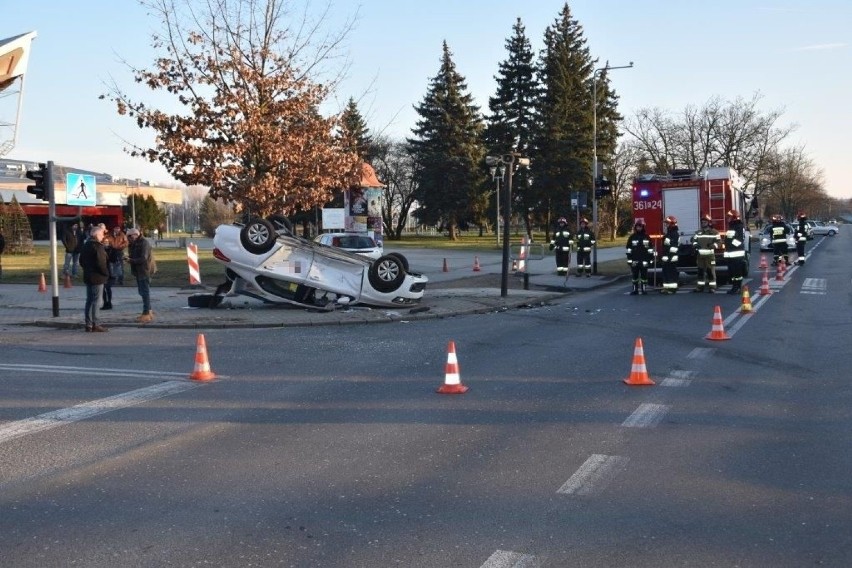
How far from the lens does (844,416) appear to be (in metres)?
8.25

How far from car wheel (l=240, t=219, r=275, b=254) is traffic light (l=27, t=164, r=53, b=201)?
394 cm

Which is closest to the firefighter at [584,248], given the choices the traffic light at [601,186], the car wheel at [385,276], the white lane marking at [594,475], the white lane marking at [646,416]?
the traffic light at [601,186]

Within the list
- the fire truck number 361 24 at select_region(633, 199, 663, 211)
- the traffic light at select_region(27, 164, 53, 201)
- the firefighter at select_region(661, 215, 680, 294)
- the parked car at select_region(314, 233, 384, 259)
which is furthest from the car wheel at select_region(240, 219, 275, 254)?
the parked car at select_region(314, 233, 384, 259)

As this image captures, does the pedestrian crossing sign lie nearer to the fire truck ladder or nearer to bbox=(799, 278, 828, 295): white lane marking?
the fire truck ladder

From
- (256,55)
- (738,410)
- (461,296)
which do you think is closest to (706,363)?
(738,410)

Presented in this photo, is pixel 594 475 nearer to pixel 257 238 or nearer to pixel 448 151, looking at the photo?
pixel 257 238

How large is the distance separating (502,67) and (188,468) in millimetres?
63728

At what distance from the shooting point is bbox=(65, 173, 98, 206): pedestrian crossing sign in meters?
18.6

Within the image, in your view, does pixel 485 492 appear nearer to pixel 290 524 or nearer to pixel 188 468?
pixel 290 524

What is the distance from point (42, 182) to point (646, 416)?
1393 centimetres

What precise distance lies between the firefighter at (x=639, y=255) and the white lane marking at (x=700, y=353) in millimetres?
9135

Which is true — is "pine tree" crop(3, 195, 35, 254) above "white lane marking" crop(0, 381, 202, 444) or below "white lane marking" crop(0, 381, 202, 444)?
above

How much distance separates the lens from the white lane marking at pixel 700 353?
39.2 feet

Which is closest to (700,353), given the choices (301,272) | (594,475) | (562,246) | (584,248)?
(594,475)
